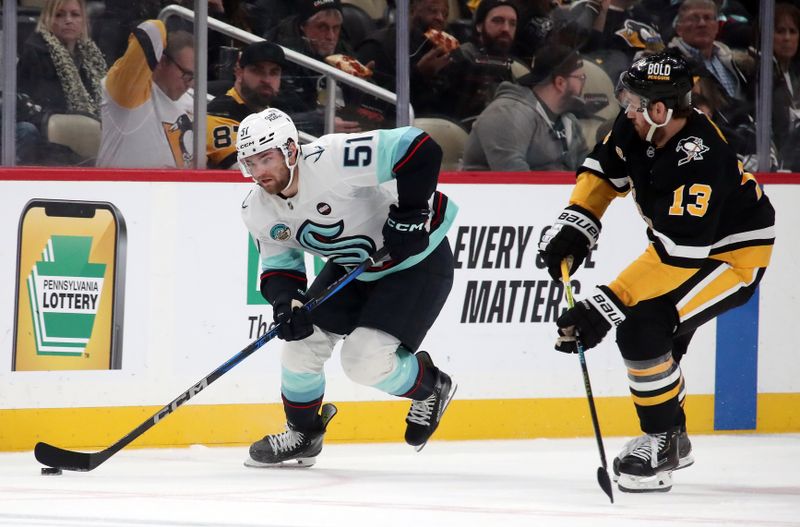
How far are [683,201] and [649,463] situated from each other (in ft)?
2.32

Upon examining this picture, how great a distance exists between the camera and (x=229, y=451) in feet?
13.5

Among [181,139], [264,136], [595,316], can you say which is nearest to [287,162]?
[264,136]

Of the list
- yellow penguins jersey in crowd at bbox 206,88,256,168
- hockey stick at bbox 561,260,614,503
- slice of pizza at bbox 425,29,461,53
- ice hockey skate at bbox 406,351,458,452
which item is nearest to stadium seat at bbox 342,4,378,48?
slice of pizza at bbox 425,29,461,53

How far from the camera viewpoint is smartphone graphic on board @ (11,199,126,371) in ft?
13.1

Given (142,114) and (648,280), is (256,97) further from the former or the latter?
(648,280)

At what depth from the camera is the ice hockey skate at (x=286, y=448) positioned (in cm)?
379

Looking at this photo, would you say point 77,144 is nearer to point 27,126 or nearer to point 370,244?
point 27,126

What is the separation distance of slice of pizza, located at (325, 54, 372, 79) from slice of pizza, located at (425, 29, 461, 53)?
270 millimetres

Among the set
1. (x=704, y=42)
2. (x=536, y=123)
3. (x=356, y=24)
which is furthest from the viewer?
(x=704, y=42)

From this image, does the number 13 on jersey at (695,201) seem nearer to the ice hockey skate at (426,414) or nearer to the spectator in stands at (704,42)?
the ice hockey skate at (426,414)

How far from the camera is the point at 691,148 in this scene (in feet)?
10.6

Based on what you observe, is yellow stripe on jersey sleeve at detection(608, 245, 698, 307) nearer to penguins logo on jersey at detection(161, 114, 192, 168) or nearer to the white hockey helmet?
the white hockey helmet

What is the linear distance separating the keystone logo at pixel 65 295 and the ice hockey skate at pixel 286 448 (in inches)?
27.4

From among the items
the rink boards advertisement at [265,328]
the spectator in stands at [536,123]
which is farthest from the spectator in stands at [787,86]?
the spectator in stands at [536,123]
